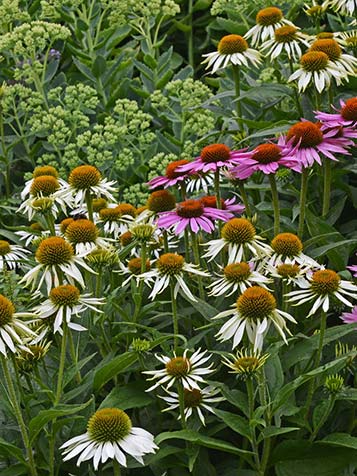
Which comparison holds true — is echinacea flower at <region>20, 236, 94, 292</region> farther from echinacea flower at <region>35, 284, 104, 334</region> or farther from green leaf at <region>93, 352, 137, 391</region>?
green leaf at <region>93, 352, 137, 391</region>

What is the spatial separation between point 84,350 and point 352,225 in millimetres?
942

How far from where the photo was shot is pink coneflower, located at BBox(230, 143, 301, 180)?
7.14 ft

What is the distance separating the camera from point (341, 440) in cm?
192

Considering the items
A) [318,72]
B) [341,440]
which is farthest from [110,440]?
[318,72]

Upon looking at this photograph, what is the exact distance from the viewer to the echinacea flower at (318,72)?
8.52 feet

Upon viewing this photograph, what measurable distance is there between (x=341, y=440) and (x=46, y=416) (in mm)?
625

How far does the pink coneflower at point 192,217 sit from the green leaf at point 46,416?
54cm

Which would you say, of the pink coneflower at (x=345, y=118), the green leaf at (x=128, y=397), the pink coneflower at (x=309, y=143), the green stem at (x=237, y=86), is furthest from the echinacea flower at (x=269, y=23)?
the green leaf at (x=128, y=397)

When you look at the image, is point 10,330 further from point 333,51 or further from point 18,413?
point 333,51

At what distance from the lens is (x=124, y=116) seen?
11.6ft

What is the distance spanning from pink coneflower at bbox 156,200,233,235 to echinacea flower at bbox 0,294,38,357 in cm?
48

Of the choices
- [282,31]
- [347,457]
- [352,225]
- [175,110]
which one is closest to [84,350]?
[347,457]

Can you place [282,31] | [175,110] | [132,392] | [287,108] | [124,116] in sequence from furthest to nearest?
1. [175,110]
2. [124,116]
3. [287,108]
4. [282,31]
5. [132,392]

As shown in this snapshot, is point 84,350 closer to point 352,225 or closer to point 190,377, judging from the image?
point 190,377
